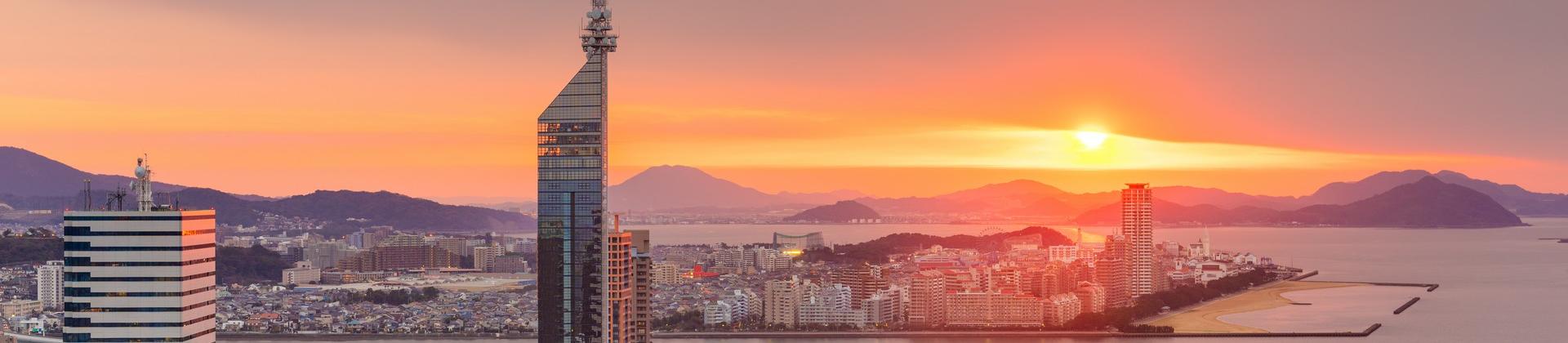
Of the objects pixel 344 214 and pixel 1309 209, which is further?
pixel 1309 209

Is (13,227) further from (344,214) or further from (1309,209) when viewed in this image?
(1309,209)

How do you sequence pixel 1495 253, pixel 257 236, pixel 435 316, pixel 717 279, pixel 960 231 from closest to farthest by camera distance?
pixel 435 316
pixel 717 279
pixel 257 236
pixel 1495 253
pixel 960 231

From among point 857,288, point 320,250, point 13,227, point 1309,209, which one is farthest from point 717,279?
point 1309,209

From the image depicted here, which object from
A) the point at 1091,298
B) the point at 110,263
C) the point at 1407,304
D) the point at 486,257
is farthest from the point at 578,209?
the point at 486,257

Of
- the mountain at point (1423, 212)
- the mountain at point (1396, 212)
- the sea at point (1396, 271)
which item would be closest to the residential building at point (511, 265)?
the sea at point (1396, 271)

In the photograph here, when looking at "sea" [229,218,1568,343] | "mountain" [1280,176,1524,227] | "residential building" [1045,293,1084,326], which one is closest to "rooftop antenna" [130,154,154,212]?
"sea" [229,218,1568,343]

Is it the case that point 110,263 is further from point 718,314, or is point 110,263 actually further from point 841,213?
point 841,213
